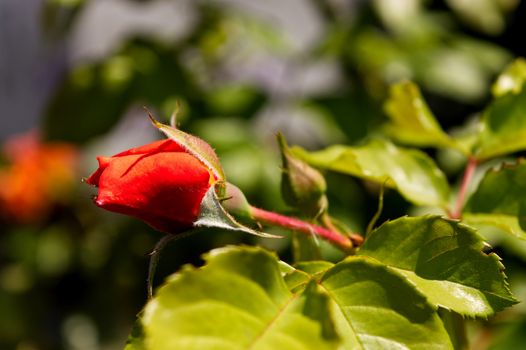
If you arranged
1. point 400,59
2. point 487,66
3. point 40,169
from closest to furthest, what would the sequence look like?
point 400,59 < point 487,66 < point 40,169

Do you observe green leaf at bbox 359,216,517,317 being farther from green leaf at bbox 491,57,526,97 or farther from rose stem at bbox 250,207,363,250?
green leaf at bbox 491,57,526,97

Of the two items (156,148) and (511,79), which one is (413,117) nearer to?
(511,79)

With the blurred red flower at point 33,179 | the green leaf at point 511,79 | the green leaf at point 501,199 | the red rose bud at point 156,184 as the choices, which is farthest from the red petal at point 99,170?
the blurred red flower at point 33,179

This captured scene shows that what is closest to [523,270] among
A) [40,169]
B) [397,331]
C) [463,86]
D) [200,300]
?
[463,86]

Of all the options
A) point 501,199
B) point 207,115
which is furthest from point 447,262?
point 207,115

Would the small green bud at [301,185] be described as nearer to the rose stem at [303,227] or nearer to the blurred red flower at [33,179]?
the rose stem at [303,227]

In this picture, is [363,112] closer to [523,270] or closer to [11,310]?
[523,270]
